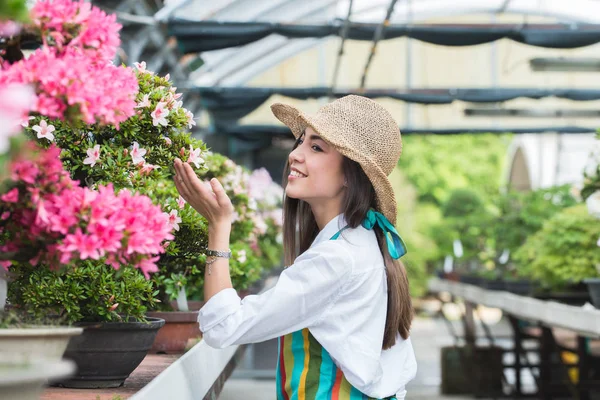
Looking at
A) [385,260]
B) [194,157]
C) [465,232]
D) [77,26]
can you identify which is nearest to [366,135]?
[385,260]

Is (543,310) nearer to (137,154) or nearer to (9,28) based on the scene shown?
(137,154)

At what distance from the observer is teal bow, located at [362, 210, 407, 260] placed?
6.56ft

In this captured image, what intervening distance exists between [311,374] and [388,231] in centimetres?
39

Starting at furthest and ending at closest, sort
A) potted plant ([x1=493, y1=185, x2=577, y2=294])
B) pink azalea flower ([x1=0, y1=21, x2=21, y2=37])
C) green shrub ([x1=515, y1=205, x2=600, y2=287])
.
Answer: potted plant ([x1=493, y1=185, x2=577, y2=294]), green shrub ([x1=515, y1=205, x2=600, y2=287]), pink azalea flower ([x1=0, y1=21, x2=21, y2=37])

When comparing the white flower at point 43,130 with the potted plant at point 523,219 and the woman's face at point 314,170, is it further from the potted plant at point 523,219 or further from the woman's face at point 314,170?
the potted plant at point 523,219

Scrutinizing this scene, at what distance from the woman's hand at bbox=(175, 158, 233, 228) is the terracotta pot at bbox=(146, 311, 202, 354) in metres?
0.98

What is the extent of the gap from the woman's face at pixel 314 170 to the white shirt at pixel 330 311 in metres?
0.13

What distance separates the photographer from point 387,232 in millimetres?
2049

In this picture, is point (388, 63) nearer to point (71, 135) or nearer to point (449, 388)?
point (449, 388)

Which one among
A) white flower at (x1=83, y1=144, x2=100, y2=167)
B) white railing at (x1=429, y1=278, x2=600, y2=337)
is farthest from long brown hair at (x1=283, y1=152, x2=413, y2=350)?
white railing at (x1=429, y1=278, x2=600, y2=337)

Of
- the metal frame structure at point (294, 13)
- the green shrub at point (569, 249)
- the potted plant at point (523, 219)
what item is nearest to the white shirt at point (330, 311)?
the green shrub at point (569, 249)

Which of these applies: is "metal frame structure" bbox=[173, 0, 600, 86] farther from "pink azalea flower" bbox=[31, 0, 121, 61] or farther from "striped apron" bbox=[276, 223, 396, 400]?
"pink azalea flower" bbox=[31, 0, 121, 61]

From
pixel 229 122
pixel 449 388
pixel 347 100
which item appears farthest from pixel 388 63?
pixel 347 100

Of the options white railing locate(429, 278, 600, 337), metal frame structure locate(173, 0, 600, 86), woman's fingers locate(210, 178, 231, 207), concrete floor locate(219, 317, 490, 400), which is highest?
metal frame structure locate(173, 0, 600, 86)
